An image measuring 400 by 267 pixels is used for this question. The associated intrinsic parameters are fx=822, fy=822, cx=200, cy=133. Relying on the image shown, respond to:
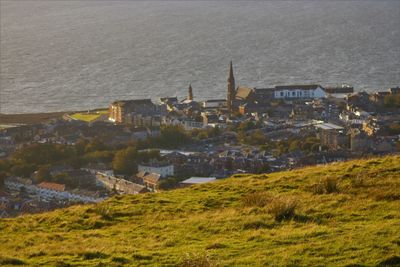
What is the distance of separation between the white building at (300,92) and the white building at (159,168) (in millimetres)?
24151

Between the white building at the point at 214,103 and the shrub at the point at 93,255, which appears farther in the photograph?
the white building at the point at 214,103

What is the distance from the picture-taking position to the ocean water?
220ft

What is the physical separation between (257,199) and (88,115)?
4366cm

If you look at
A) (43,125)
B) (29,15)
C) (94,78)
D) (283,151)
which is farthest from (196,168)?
(29,15)

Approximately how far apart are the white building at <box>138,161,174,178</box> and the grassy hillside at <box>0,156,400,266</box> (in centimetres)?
2070

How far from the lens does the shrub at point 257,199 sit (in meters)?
11.1

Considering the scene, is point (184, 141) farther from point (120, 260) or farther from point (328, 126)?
point (120, 260)

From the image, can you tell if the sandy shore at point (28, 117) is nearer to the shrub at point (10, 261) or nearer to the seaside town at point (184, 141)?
the seaside town at point (184, 141)

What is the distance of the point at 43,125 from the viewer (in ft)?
164

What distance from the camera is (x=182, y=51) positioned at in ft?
303

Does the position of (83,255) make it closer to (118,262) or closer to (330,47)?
(118,262)

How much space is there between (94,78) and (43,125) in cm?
2317

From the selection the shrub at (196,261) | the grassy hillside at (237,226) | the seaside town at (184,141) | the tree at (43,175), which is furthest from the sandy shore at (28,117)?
the shrub at (196,261)

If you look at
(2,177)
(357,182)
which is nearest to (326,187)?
(357,182)
